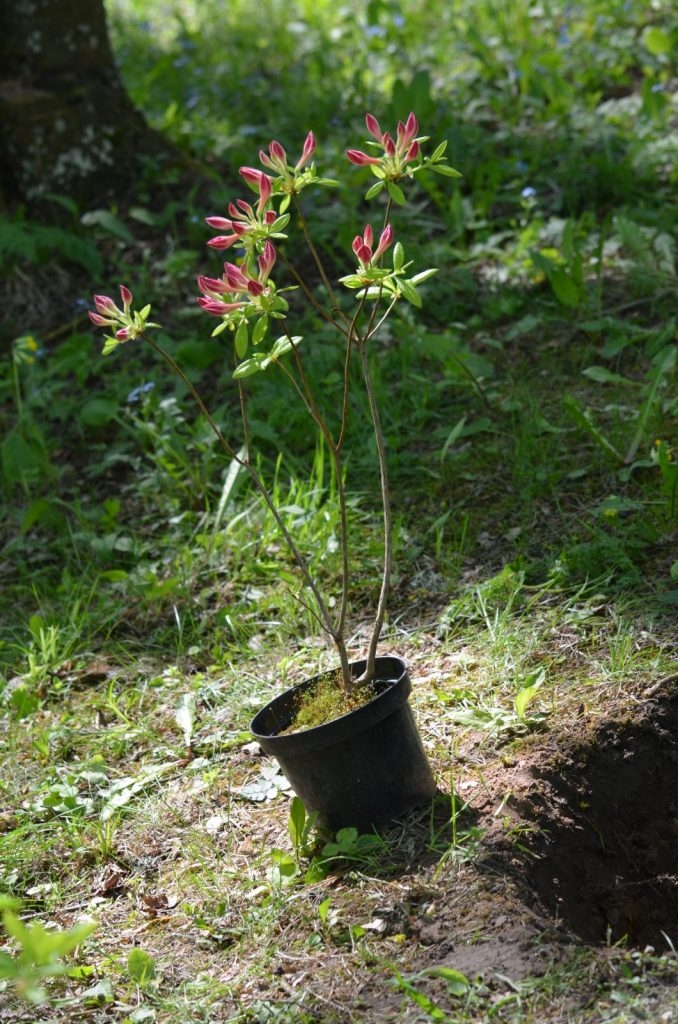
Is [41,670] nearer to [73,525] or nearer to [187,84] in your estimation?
[73,525]

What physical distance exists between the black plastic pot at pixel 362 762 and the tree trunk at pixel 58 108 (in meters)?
3.63

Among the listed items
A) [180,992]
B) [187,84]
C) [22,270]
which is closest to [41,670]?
[180,992]

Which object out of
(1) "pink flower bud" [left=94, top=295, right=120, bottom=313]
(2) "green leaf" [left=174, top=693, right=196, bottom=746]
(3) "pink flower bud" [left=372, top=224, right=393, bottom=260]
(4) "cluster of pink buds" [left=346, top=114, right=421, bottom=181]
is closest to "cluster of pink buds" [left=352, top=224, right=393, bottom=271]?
(3) "pink flower bud" [left=372, top=224, right=393, bottom=260]

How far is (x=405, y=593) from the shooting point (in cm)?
313

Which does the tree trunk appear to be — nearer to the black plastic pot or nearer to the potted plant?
the potted plant

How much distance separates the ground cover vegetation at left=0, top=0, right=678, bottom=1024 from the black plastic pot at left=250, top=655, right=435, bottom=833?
Answer: 0.06 metres

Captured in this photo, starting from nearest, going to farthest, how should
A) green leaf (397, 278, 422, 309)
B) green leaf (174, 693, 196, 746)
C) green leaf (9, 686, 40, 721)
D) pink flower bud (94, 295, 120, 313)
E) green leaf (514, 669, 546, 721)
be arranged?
1. green leaf (397, 278, 422, 309)
2. pink flower bud (94, 295, 120, 313)
3. green leaf (514, 669, 546, 721)
4. green leaf (174, 693, 196, 746)
5. green leaf (9, 686, 40, 721)

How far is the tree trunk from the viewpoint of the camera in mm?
4980

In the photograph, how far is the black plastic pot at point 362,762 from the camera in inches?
84.3

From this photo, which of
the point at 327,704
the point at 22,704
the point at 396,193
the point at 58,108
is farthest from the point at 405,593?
the point at 58,108

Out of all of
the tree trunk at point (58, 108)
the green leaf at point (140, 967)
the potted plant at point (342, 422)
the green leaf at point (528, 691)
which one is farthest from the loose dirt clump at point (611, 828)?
the tree trunk at point (58, 108)

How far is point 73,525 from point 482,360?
5.14 feet

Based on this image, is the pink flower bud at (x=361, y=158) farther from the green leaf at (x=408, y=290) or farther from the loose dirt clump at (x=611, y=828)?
the loose dirt clump at (x=611, y=828)

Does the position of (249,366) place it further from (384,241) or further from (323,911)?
(323,911)
